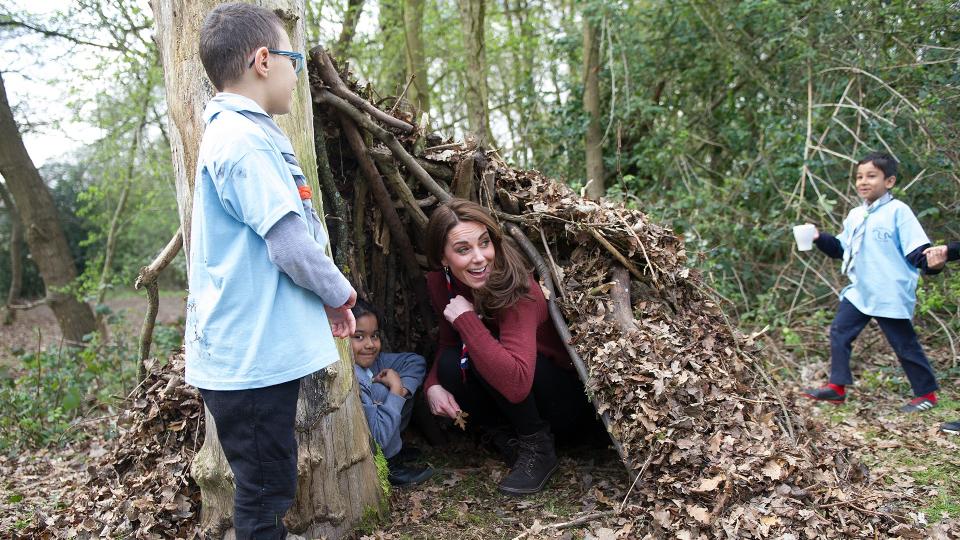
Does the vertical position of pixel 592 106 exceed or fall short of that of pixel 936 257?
it exceeds it

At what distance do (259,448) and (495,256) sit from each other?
5.47 ft

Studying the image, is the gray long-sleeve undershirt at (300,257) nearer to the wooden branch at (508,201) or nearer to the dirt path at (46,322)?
the wooden branch at (508,201)

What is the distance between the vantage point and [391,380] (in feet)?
12.5

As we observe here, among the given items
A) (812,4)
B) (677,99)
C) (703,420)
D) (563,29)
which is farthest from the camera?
(563,29)

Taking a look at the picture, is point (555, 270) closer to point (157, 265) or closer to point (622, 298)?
point (622, 298)

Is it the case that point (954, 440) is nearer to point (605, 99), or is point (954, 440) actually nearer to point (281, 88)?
point (281, 88)

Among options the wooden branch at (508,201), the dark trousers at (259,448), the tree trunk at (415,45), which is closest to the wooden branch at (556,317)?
the wooden branch at (508,201)

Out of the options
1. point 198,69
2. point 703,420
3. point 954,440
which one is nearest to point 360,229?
point 198,69

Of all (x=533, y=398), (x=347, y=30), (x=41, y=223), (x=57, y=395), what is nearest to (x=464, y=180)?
(x=533, y=398)

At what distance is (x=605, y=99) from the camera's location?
31.1 ft

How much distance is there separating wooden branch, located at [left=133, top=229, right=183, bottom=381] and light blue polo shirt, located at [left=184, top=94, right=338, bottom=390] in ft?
4.70

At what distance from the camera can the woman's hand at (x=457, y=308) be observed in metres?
3.43

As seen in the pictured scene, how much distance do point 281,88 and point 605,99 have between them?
782 centimetres

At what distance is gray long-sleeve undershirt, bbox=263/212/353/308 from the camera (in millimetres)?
2098
